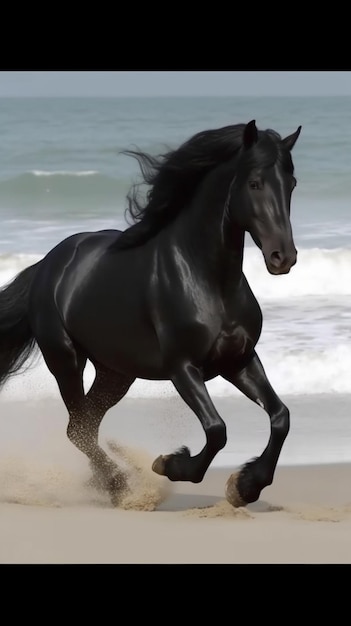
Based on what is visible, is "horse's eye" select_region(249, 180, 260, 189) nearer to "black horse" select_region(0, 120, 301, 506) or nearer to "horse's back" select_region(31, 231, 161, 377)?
"black horse" select_region(0, 120, 301, 506)

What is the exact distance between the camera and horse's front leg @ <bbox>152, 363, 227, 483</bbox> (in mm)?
6238

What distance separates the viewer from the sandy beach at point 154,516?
5.88 meters

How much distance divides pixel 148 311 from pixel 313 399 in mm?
3378

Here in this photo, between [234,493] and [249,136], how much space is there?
154 centimetres

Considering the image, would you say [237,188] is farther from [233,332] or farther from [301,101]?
[301,101]

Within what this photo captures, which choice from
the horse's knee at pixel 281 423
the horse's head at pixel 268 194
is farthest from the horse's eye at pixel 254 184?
the horse's knee at pixel 281 423

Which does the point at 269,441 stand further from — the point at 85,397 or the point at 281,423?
the point at 85,397

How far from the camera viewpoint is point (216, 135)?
6.52 m

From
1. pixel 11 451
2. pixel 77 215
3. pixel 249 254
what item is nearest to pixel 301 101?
pixel 77 215

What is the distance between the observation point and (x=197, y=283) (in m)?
6.47

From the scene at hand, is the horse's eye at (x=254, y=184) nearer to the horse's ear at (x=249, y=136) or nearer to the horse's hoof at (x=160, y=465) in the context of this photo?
the horse's ear at (x=249, y=136)

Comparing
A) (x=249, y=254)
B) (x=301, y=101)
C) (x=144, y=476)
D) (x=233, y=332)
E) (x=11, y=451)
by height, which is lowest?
(x=301, y=101)

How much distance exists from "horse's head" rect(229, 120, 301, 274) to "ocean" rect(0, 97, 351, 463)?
2.20 m

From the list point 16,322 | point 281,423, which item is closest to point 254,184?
point 281,423
